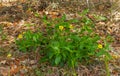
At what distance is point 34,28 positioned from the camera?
4.91 metres

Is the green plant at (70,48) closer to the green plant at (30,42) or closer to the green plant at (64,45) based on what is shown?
the green plant at (64,45)

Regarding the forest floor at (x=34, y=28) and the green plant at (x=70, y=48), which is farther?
the forest floor at (x=34, y=28)

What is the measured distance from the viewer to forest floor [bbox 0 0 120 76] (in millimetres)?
4137

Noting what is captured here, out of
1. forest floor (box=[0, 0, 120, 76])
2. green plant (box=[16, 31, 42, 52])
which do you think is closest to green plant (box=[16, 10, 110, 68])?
green plant (box=[16, 31, 42, 52])

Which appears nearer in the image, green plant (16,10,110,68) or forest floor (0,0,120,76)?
green plant (16,10,110,68)

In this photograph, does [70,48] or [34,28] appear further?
[34,28]

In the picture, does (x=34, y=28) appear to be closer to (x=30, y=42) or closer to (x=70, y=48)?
(x=30, y=42)

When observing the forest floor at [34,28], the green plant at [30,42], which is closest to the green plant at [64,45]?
the green plant at [30,42]

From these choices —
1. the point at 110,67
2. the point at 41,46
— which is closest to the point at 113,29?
the point at 110,67

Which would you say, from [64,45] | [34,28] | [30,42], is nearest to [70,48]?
[64,45]

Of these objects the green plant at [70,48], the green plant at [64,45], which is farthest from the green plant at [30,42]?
the green plant at [70,48]

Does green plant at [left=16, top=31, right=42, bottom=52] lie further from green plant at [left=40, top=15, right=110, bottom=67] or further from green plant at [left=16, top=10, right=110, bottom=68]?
green plant at [left=40, top=15, right=110, bottom=67]

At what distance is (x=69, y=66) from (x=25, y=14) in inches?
64.9

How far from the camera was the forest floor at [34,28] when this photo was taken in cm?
414
